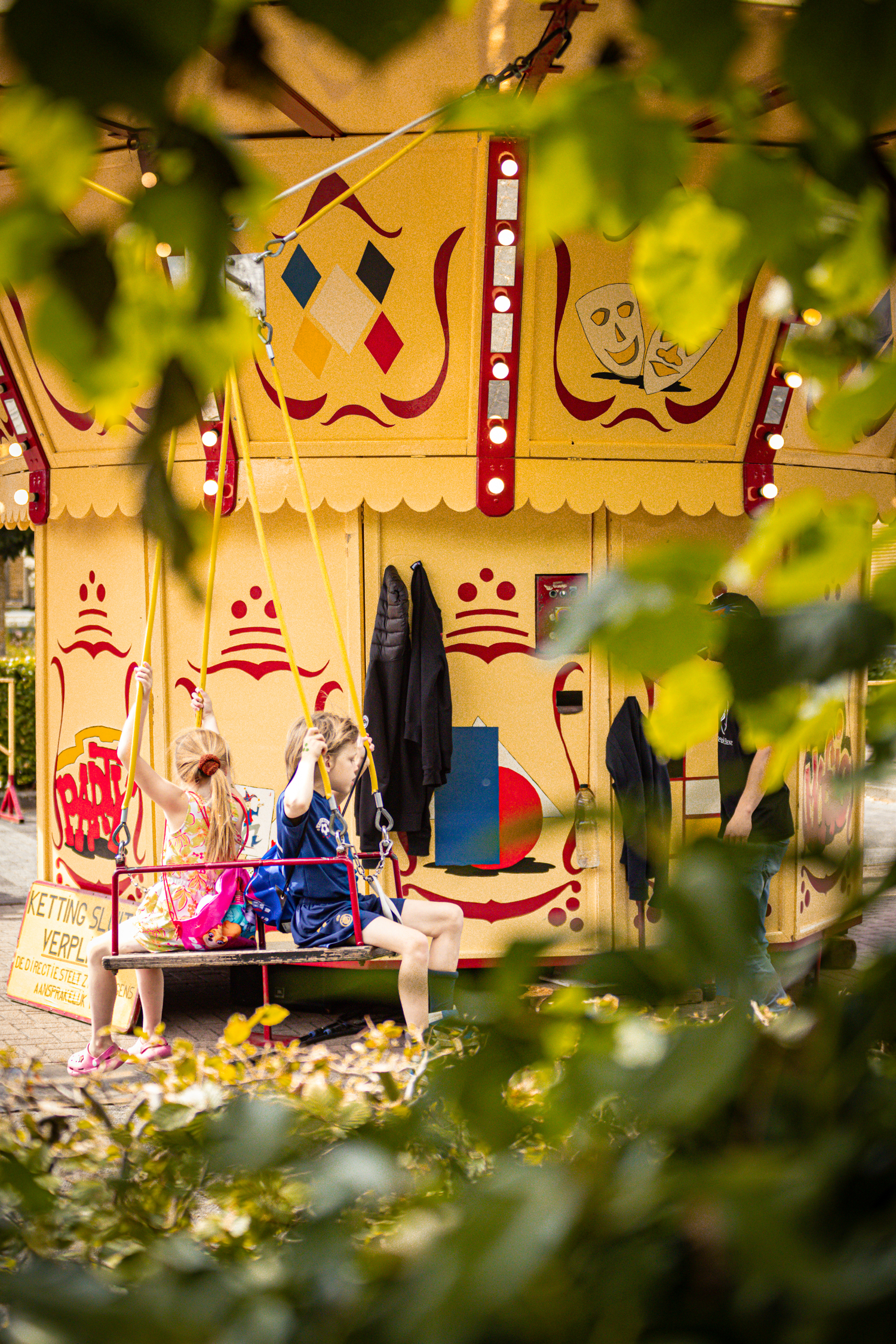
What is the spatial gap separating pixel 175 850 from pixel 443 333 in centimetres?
283

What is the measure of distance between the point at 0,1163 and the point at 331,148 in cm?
541

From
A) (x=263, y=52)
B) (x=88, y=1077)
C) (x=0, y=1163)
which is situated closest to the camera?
(x=263, y=52)

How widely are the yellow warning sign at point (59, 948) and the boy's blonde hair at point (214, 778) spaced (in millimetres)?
1185

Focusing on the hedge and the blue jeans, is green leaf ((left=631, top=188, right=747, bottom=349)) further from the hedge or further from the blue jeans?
the hedge

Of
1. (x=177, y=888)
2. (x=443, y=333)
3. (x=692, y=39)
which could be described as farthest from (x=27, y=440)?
(x=692, y=39)

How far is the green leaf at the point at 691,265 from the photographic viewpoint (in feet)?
2.11

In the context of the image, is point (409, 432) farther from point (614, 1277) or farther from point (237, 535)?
point (614, 1277)

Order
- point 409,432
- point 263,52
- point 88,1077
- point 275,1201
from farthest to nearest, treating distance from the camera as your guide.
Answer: point 409,432, point 88,1077, point 275,1201, point 263,52

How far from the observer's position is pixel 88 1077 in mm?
1926

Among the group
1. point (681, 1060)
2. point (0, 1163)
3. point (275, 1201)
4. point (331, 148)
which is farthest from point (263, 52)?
point (331, 148)

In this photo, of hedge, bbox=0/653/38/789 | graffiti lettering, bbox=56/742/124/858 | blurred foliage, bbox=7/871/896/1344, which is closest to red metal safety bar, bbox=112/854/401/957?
graffiti lettering, bbox=56/742/124/858

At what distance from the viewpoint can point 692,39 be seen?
537 millimetres

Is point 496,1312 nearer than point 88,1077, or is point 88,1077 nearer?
point 496,1312

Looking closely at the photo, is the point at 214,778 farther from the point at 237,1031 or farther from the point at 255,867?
the point at 237,1031
